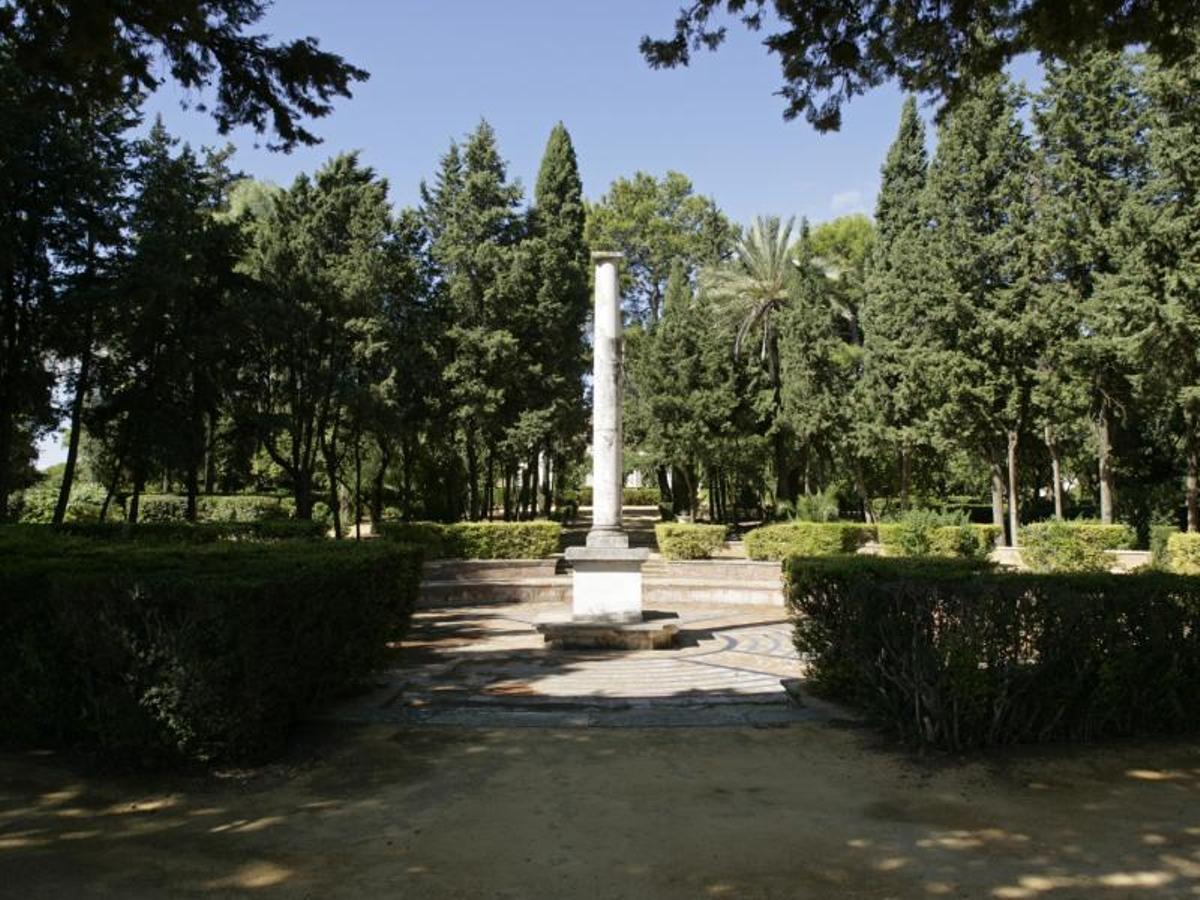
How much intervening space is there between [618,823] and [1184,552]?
56.8 ft

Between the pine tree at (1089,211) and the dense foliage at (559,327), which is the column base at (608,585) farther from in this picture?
the pine tree at (1089,211)

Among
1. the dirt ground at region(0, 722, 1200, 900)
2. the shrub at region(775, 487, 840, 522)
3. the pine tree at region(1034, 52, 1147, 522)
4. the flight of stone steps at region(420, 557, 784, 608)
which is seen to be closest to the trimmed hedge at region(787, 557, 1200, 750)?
the dirt ground at region(0, 722, 1200, 900)

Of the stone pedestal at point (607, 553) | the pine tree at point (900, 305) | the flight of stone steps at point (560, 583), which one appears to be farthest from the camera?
the pine tree at point (900, 305)

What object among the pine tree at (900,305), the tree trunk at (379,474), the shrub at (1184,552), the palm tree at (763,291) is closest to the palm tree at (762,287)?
the palm tree at (763,291)

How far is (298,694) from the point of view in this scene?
598cm

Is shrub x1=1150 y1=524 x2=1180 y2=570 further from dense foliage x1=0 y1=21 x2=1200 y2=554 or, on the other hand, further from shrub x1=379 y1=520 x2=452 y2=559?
shrub x1=379 y1=520 x2=452 y2=559

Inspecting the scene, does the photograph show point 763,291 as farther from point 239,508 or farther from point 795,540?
point 239,508

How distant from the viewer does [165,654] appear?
5293 millimetres

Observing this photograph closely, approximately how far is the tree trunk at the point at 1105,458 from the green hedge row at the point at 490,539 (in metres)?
14.5

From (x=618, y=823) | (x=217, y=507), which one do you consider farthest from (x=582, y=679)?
(x=217, y=507)

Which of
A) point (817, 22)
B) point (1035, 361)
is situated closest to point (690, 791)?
point (817, 22)

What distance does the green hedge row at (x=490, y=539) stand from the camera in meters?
19.9

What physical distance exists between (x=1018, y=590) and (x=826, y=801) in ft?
6.88

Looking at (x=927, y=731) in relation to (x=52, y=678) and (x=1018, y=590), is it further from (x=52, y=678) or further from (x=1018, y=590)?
(x=52, y=678)
